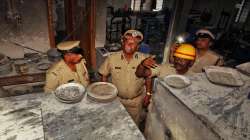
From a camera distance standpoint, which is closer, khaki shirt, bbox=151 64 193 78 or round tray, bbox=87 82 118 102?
round tray, bbox=87 82 118 102

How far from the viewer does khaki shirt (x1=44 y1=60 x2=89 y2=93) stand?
9.84ft

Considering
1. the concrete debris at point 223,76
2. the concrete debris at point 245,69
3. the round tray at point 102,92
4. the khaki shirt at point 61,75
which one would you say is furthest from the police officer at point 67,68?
the concrete debris at point 245,69

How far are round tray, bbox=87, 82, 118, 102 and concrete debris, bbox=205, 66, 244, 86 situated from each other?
1309mm

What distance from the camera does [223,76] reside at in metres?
2.60

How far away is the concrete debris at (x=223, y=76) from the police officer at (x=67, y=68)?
195 cm

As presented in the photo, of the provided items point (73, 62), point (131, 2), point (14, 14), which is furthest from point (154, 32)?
point (73, 62)

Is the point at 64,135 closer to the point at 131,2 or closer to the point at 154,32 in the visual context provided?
the point at 154,32

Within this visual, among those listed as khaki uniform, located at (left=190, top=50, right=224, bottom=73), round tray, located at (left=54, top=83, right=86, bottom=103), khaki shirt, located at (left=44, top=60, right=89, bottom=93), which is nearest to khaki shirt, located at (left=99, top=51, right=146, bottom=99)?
khaki shirt, located at (left=44, top=60, right=89, bottom=93)

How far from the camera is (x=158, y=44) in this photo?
959cm

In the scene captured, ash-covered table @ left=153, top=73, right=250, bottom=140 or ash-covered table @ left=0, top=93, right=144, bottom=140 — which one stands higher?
ash-covered table @ left=153, top=73, right=250, bottom=140

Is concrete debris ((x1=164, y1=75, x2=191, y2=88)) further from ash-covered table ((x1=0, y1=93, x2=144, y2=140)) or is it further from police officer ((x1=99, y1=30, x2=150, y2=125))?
police officer ((x1=99, y1=30, x2=150, y2=125))

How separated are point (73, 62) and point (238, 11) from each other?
12717mm

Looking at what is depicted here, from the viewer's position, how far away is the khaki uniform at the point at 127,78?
344cm

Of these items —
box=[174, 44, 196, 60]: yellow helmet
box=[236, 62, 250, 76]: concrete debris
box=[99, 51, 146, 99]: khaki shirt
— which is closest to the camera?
box=[236, 62, 250, 76]: concrete debris
